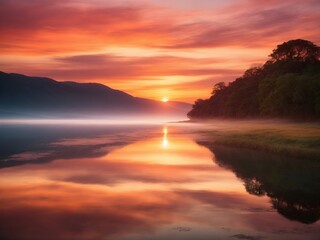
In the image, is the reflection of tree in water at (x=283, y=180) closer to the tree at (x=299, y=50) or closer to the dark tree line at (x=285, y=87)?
the dark tree line at (x=285, y=87)

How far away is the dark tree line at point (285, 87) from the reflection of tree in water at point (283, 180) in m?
47.8

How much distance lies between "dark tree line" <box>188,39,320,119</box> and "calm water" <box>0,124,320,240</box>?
54069mm

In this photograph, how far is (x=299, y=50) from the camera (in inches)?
4535

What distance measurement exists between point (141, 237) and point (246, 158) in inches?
1012

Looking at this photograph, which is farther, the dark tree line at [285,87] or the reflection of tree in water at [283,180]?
the dark tree line at [285,87]

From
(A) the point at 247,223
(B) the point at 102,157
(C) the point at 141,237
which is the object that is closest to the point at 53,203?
(C) the point at 141,237

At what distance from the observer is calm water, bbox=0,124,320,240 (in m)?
16.0

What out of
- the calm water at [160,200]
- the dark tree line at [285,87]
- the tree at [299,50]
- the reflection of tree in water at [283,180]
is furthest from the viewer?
the tree at [299,50]

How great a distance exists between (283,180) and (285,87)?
64373 millimetres

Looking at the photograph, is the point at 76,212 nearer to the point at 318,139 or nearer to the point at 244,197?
the point at 244,197

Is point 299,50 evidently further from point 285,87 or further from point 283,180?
point 283,180

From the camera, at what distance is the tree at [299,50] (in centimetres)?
11375

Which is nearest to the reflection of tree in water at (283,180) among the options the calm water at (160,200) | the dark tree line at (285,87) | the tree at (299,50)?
the calm water at (160,200)

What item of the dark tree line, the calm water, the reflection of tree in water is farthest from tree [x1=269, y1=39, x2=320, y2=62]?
the calm water
